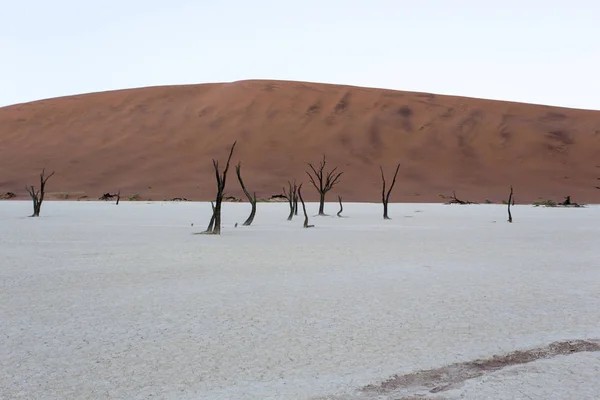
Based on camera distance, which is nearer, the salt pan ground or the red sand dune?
the salt pan ground

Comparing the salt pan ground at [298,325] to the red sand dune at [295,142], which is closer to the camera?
the salt pan ground at [298,325]

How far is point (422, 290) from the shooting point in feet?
25.0

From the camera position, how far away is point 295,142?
63500 mm

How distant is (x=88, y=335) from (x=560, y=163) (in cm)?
6012

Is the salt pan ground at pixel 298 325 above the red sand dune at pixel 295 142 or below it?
below

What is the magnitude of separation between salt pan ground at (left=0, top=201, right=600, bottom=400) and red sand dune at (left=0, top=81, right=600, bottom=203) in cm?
4218

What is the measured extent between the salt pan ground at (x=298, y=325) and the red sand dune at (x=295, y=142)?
42176 mm

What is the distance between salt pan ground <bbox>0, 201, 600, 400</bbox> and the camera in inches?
160

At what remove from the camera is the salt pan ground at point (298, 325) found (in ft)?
13.4

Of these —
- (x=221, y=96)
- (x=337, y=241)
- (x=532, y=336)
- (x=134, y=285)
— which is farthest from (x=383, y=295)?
(x=221, y=96)

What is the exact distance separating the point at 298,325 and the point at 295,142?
5812 cm

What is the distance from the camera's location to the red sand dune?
183 ft

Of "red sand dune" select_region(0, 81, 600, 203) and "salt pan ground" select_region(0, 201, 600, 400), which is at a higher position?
"red sand dune" select_region(0, 81, 600, 203)

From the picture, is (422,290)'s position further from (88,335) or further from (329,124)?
(329,124)
